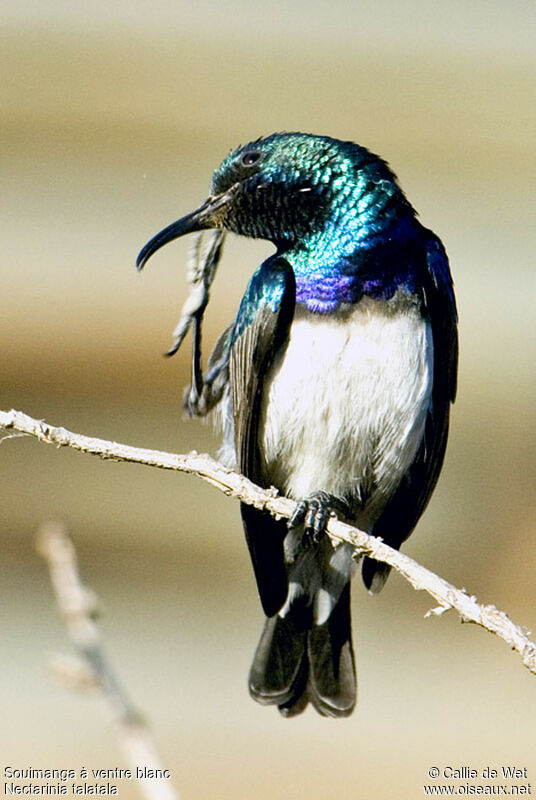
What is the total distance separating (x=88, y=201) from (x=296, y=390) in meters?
1.62

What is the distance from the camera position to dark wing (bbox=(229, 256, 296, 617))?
2.74 m

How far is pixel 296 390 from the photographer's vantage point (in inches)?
109

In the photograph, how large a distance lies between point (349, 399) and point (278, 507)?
0.55 meters

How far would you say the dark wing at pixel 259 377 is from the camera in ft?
9.00

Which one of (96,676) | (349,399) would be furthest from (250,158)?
(96,676)

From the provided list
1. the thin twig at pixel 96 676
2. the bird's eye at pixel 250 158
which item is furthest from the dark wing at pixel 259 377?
the thin twig at pixel 96 676

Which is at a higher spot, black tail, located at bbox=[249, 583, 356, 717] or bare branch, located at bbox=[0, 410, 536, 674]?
black tail, located at bbox=[249, 583, 356, 717]

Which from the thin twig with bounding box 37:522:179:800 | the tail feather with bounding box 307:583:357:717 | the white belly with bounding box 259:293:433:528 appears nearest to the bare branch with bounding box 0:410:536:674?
the white belly with bounding box 259:293:433:528

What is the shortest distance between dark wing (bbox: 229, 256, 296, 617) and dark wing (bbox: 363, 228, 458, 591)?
0.24m

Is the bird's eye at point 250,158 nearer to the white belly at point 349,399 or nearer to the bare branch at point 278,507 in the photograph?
the white belly at point 349,399

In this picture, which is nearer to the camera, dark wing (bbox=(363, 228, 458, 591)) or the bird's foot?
the bird's foot

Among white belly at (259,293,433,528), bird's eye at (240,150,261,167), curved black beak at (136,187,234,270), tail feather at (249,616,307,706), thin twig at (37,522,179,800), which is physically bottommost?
thin twig at (37,522,179,800)

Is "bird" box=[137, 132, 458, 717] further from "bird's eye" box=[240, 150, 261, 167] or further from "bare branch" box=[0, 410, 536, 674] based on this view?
"bare branch" box=[0, 410, 536, 674]

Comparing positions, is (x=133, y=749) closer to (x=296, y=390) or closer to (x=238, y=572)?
(x=296, y=390)
